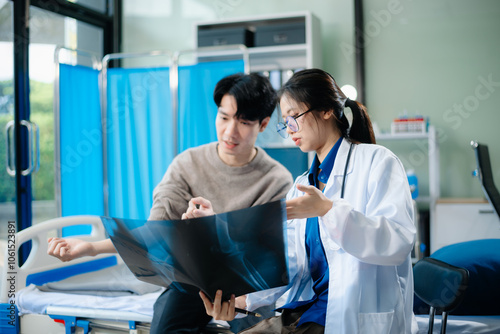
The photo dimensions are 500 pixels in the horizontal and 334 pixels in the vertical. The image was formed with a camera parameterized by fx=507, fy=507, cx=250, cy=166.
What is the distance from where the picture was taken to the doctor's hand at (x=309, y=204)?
3.61ft

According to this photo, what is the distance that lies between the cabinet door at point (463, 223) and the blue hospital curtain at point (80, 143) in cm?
229

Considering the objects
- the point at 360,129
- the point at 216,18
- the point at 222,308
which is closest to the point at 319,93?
the point at 360,129

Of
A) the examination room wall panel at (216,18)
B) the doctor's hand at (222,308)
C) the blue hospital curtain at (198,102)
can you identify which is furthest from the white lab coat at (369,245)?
Answer: the examination room wall panel at (216,18)

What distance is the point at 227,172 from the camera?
78.0 inches

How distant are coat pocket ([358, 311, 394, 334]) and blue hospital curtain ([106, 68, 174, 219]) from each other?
2.25m

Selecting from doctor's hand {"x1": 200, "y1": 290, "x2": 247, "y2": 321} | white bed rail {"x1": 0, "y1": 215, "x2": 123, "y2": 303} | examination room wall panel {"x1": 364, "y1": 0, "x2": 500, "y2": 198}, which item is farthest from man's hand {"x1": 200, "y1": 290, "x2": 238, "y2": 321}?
examination room wall panel {"x1": 364, "y1": 0, "x2": 500, "y2": 198}

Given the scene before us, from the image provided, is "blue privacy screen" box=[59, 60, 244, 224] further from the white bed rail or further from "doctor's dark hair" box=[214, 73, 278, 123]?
"doctor's dark hair" box=[214, 73, 278, 123]

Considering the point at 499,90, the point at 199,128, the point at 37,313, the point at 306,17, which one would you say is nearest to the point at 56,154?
the point at 199,128

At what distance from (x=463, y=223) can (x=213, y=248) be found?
2.74 metres

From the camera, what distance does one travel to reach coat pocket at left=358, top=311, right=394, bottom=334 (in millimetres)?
1201

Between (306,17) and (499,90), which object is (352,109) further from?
(499,90)

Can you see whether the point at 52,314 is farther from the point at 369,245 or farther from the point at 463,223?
the point at 463,223

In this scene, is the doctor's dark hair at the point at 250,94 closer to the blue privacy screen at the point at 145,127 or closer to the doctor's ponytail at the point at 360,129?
the doctor's ponytail at the point at 360,129

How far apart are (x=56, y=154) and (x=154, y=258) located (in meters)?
2.11
